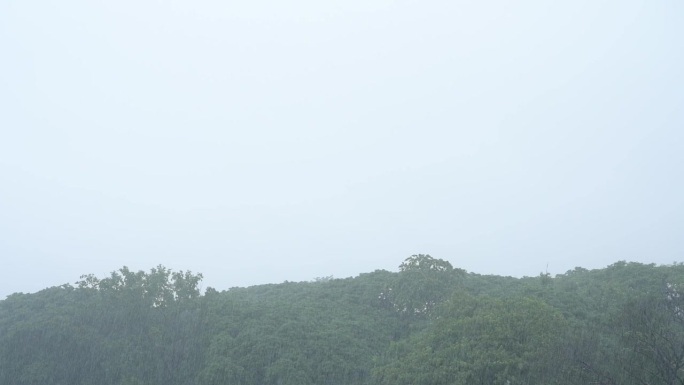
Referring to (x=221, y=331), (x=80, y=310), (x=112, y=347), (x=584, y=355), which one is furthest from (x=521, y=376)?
(x=80, y=310)

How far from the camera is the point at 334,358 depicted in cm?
2045

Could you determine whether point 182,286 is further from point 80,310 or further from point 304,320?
point 304,320

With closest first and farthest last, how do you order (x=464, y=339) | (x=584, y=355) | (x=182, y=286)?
(x=584, y=355) < (x=464, y=339) < (x=182, y=286)

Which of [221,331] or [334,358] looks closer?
[334,358]

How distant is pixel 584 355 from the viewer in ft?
49.1

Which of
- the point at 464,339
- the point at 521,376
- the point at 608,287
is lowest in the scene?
the point at 521,376

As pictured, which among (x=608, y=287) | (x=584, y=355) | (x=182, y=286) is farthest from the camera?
(x=182, y=286)

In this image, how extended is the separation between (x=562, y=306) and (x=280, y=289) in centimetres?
1712

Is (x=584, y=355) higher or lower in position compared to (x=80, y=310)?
lower

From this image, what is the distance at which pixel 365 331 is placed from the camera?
2306 centimetres

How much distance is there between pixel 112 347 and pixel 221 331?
4445mm

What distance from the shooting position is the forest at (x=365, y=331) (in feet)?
50.6

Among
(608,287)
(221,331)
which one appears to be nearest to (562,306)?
(608,287)

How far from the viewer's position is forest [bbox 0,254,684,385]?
15.4 m
